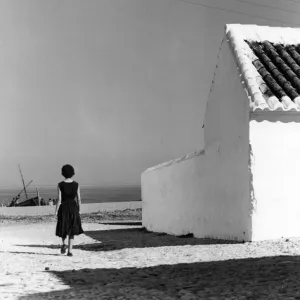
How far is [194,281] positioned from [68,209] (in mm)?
4995

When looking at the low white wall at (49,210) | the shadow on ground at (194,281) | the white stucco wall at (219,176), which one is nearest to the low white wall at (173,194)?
the white stucco wall at (219,176)

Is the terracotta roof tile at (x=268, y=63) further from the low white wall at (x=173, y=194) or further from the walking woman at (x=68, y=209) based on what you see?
the walking woman at (x=68, y=209)

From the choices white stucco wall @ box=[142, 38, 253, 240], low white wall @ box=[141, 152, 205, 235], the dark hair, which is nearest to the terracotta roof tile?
white stucco wall @ box=[142, 38, 253, 240]

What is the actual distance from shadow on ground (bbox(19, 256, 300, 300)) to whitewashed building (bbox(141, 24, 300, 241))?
3.19 m

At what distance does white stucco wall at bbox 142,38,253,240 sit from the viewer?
13.6 meters

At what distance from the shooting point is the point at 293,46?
16328mm

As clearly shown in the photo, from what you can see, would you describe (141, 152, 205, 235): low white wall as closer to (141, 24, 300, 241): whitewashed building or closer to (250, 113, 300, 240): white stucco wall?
(141, 24, 300, 241): whitewashed building

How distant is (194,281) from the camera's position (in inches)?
330

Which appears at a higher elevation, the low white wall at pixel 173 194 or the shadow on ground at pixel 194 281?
the low white wall at pixel 173 194

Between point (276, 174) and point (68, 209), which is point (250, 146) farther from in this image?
point (68, 209)

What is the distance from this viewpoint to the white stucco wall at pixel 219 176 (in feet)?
44.8

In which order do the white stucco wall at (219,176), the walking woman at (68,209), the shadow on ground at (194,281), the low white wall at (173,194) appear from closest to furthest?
the shadow on ground at (194,281)
the walking woman at (68,209)
the white stucco wall at (219,176)
the low white wall at (173,194)

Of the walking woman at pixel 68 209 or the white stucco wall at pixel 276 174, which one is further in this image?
the white stucco wall at pixel 276 174

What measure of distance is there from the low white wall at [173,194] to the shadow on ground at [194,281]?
7031mm
